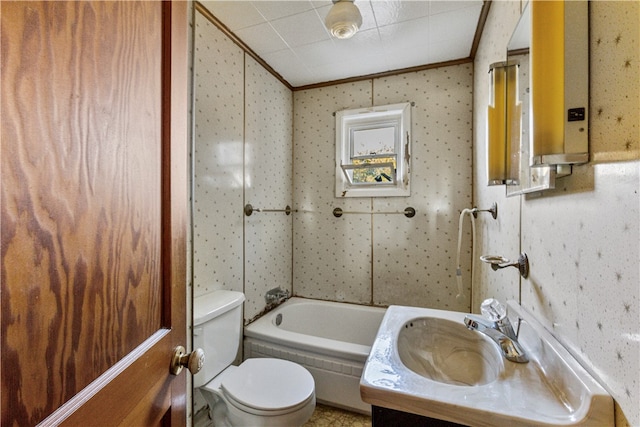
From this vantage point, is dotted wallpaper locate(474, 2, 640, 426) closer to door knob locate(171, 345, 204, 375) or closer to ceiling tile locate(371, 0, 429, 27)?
door knob locate(171, 345, 204, 375)

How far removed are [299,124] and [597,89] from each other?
2241mm

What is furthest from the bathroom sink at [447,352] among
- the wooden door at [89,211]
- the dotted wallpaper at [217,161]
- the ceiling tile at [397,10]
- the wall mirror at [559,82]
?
the ceiling tile at [397,10]

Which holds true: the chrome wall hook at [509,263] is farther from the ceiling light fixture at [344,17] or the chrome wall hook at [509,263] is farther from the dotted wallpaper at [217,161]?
the dotted wallpaper at [217,161]

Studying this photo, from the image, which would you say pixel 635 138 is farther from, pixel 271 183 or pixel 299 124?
pixel 299 124

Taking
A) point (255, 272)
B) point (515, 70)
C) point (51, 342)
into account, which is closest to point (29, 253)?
point (51, 342)

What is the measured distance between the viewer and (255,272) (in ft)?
7.02

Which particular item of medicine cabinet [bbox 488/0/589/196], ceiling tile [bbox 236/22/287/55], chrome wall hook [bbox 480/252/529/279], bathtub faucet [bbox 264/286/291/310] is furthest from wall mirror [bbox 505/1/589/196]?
bathtub faucet [bbox 264/286/291/310]

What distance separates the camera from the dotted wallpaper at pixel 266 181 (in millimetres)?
2078

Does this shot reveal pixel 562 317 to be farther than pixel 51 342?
Yes

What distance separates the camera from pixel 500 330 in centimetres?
101

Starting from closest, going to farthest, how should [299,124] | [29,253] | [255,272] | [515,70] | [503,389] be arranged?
[29,253] → [503,389] → [515,70] → [255,272] → [299,124]

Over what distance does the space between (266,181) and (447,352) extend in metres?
1.68

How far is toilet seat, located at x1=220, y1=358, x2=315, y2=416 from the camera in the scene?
1.29 m

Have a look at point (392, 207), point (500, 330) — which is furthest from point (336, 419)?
point (392, 207)
